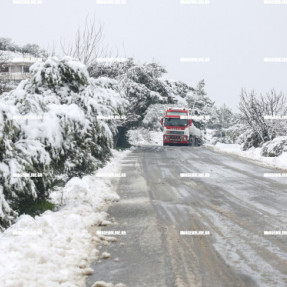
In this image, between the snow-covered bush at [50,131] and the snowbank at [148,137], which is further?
the snowbank at [148,137]

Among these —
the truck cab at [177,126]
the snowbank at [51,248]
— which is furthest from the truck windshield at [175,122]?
the snowbank at [51,248]

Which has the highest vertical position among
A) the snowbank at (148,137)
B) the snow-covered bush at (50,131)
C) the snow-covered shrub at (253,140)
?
the snow-covered bush at (50,131)

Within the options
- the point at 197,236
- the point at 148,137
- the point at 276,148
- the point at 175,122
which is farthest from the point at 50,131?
the point at 148,137

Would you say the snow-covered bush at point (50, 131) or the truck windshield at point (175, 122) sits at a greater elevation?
the snow-covered bush at point (50, 131)

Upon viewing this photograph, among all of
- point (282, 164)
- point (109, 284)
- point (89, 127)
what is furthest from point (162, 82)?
point (109, 284)

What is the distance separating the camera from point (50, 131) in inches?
277

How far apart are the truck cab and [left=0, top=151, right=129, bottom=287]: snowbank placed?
24316 mm

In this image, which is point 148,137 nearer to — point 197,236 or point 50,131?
point 50,131

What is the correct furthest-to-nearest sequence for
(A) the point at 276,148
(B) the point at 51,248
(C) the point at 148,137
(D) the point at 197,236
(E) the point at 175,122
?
1. (C) the point at 148,137
2. (E) the point at 175,122
3. (A) the point at 276,148
4. (D) the point at 197,236
5. (B) the point at 51,248

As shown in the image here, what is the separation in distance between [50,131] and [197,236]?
340 centimetres

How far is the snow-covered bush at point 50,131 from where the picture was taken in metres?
5.98

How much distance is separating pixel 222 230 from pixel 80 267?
2730 millimetres

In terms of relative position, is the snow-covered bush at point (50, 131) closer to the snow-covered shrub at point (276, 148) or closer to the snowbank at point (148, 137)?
the snow-covered shrub at point (276, 148)

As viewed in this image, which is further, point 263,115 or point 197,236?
Answer: point 263,115
